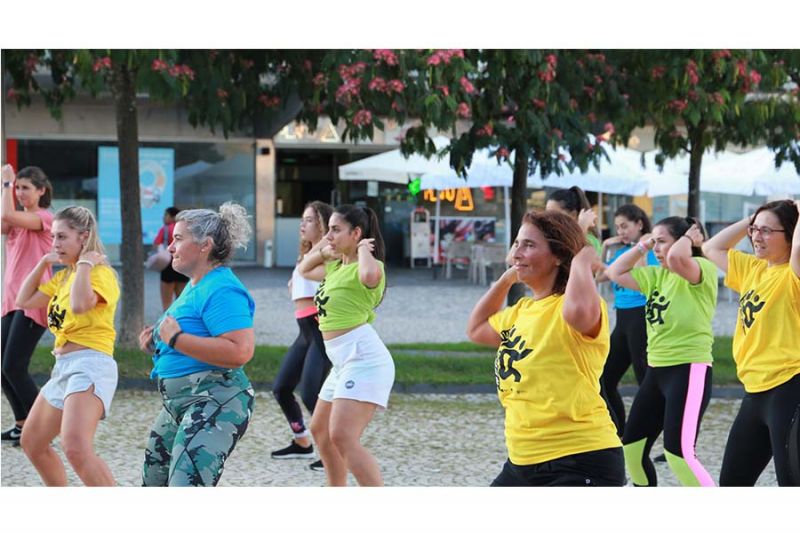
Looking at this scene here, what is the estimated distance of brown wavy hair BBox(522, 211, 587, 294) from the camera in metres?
4.18

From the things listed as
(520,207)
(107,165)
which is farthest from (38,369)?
(107,165)

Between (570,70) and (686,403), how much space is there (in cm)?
649

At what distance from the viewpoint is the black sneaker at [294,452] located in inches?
324

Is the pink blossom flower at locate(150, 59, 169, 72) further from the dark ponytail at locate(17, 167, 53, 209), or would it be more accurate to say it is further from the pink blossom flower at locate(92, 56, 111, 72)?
the dark ponytail at locate(17, 167, 53, 209)

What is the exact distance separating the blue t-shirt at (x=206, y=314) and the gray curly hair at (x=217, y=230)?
0.09m

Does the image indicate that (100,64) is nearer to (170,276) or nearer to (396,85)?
(396,85)

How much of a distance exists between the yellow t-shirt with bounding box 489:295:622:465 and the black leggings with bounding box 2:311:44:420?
491 cm

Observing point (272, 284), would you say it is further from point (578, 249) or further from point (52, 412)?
point (578, 249)

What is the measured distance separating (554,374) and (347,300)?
2.48m

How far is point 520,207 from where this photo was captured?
1359 cm

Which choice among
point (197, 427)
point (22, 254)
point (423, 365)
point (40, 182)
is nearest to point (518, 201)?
point (423, 365)

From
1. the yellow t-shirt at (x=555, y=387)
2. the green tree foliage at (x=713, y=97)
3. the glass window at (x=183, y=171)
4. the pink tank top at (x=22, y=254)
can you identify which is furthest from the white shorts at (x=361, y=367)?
the glass window at (x=183, y=171)

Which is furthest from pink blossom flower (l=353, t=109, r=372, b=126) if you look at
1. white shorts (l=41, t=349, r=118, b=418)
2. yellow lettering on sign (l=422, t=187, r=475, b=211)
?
yellow lettering on sign (l=422, t=187, r=475, b=211)

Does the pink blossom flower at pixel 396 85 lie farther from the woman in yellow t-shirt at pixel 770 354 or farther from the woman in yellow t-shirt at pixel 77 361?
the woman in yellow t-shirt at pixel 770 354
